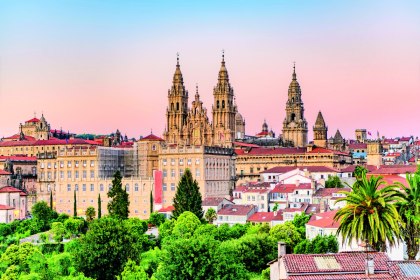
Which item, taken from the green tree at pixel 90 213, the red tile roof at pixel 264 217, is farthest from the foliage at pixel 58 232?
the red tile roof at pixel 264 217

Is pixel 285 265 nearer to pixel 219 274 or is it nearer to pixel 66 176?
pixel 219 274

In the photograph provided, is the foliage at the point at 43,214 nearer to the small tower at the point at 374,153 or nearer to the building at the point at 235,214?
the building at the point at 235,214

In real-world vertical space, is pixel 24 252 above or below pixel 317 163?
below

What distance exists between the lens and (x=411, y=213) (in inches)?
1284

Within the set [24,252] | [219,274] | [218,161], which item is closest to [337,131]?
[218,161]

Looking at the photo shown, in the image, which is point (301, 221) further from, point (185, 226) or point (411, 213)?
point (411, 213)

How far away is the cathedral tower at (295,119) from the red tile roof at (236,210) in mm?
53353

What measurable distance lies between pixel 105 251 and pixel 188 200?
22.2 meters

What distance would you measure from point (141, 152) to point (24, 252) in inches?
1431

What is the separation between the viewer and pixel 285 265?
2642 centimetres

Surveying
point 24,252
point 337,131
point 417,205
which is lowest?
point 24,252

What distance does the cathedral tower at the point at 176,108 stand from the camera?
104250 millimetres

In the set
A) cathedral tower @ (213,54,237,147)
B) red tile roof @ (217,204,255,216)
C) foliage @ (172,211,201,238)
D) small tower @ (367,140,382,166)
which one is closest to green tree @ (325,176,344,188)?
red tile roof @ (217,204,255,216)

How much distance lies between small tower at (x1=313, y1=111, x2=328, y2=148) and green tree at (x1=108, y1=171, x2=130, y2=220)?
2017 inches
